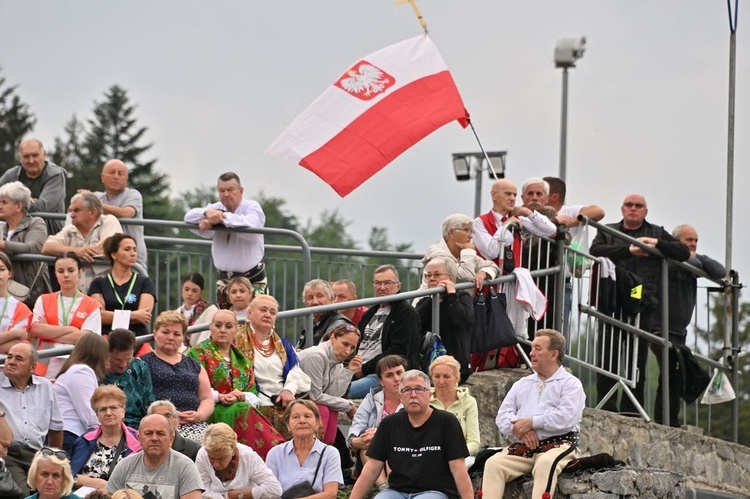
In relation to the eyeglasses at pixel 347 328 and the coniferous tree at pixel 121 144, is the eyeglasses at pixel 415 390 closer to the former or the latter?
the eyeglasses at pixel 347 328

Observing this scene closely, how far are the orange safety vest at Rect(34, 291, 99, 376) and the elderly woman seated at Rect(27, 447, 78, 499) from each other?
2.17m

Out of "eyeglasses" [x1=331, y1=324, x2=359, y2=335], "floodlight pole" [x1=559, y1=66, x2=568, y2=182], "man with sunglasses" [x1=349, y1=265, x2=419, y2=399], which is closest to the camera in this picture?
"eyeglasses" [x1=331, y1=324, x2=359, y2=335]

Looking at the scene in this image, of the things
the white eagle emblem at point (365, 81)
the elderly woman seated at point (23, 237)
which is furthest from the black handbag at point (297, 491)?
the white eagle emblem at point (365, 81)

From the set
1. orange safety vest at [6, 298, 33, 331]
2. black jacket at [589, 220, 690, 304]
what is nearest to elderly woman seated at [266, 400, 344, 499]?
orange safety vest at [6, 298, 33, 331]

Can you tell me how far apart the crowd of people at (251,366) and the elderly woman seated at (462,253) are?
0.02 meters

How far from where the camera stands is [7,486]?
37.9 feet

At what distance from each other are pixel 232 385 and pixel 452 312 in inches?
91.6

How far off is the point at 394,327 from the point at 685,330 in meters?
3.89

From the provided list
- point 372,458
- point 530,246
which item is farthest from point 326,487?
point 530,246

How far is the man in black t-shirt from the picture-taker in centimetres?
1217

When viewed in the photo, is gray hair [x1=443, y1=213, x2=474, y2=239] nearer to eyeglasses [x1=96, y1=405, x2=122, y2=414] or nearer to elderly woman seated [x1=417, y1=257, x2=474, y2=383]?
elderly woman seated [x1=417, y1=257, x2=474, y2=383]

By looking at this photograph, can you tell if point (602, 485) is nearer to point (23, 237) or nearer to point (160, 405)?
point (160, 405)


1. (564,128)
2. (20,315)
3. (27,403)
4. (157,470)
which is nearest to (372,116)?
(20,315)

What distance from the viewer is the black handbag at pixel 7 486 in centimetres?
1155
